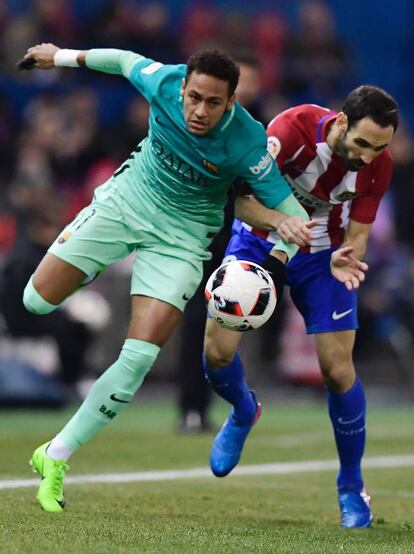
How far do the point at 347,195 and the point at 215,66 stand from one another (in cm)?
105

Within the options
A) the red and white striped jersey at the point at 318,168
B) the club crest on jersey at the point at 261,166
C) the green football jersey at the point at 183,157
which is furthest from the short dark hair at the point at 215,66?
the red and white striped jersey at the point at 318,168

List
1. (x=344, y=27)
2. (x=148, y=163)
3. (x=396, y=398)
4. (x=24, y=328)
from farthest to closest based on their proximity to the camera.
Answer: (x=344, y=27)
(x=396, y=398)
(x=24, y=328)
(x=148, y=163)

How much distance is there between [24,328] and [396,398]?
4479mm

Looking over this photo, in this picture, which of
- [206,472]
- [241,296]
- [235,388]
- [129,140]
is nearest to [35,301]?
[241,296]

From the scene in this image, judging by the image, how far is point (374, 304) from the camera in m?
14.9

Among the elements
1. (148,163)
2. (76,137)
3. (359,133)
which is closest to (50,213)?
(76,137)

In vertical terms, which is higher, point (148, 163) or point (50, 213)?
point (148, 163)

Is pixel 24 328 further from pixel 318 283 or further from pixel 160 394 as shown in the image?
pixel 318 283

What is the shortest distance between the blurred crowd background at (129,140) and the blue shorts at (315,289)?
5.06m

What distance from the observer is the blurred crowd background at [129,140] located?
1287 cm

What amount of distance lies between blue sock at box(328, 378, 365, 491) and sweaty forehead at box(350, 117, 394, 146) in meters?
1.38

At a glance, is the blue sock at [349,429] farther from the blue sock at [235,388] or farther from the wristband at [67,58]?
the wristband at [67,58]

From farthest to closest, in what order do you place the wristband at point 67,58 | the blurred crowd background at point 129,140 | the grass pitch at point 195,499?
1. the blurred crowd background at point 129,140
2. the wristband at point 67,58
3. the grass pitch at point 195,499

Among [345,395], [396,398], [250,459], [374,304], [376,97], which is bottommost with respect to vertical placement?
[396,398]
